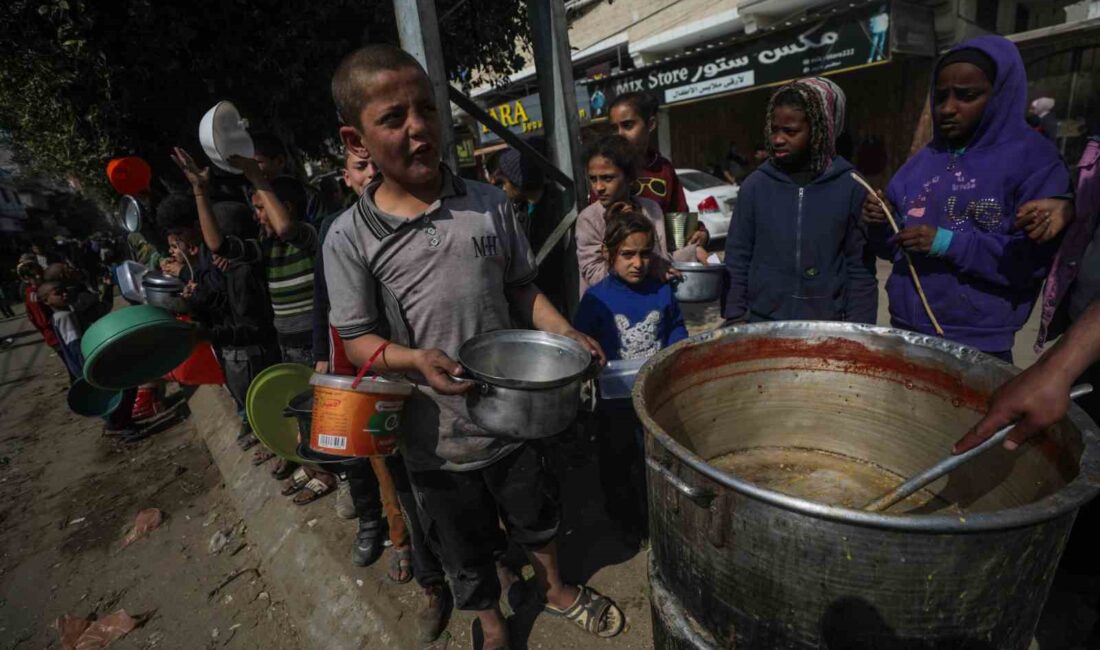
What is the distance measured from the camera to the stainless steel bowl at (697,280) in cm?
253

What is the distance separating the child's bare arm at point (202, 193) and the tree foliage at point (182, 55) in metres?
2.09

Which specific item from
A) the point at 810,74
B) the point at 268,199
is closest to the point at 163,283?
the point at 268,199

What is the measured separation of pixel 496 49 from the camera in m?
6.43

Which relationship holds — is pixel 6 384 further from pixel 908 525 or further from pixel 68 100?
pixel 908 525

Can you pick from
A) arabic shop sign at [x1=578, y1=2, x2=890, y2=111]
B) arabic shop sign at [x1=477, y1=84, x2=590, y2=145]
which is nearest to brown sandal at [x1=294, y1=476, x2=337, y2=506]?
arabic shop sign at [x1=578, y1=2, x2=890, y2=111]

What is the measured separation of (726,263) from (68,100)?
6.01 meters

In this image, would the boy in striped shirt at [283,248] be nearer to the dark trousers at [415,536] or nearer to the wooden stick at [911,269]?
the dark trousers at [415,536]

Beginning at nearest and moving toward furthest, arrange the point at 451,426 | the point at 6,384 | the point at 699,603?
the point at 699,603
the point at 451,426
the point at 6,384

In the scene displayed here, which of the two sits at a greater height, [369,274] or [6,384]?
[369,274]

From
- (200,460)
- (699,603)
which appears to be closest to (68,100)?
(200,460)

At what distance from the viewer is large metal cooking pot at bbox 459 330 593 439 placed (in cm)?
135

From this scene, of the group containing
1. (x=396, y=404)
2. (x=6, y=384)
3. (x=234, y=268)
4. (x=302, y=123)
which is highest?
(x=302, y=123)

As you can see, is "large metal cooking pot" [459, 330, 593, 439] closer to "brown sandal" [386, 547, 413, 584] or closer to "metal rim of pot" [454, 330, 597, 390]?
"metal rim of pot" [454, 330, 597, 390]

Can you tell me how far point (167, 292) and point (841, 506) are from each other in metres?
3.64
